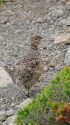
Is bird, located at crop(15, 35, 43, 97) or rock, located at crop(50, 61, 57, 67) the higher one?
bird, located at crop(15, 35, 43, 97)

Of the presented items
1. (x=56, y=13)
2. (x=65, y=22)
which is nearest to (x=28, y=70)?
(x=65, y=22)

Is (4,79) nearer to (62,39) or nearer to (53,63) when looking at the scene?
(53,63)

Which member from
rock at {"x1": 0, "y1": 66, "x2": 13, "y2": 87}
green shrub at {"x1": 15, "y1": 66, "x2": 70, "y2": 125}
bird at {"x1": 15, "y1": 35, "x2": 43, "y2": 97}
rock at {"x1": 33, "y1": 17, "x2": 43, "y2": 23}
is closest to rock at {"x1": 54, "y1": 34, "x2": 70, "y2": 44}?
rock at {"x1": 33, "y1": 17, "x2": 43, "y2": 23}

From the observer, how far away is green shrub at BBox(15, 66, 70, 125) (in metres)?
3.92

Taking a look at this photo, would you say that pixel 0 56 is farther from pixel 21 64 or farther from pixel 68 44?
pixel 21 64

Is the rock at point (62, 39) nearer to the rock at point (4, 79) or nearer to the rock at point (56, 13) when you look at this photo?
the rock at point (56, 13)

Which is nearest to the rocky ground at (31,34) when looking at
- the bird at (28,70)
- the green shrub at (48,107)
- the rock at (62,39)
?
the rock at (62,39)

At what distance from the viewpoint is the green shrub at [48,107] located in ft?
12.9

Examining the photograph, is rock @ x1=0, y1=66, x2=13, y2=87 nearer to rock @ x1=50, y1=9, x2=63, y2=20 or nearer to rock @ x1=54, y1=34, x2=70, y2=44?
rock @ x1=54, y1=34, x2=70, y2=44

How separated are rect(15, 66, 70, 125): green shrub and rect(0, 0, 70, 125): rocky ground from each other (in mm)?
1727

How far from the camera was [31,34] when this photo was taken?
973 cm

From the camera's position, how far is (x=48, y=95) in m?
4.30

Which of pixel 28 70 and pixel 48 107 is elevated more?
pixel 48 107

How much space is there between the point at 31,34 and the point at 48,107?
577 cm
